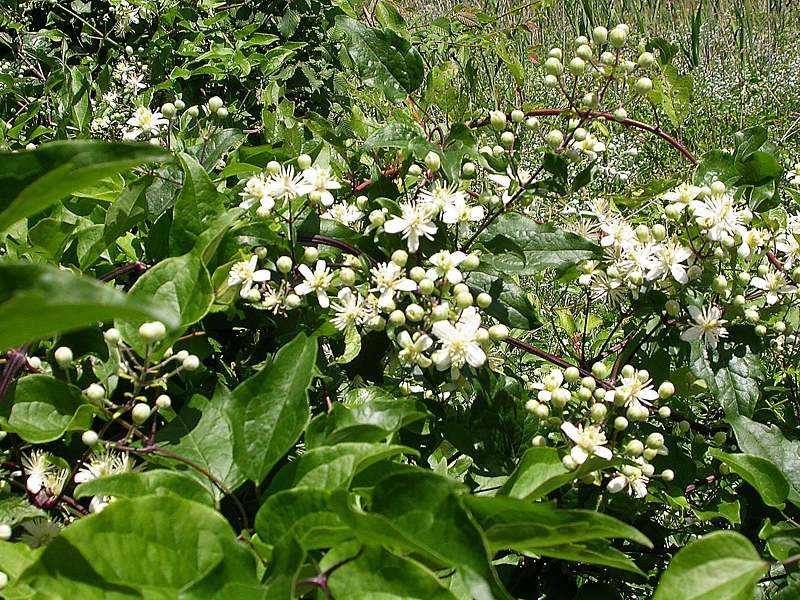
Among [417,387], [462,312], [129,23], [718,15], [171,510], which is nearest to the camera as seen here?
[171,510]

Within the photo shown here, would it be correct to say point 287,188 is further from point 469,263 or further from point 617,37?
point 617,37

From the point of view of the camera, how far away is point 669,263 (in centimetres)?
121

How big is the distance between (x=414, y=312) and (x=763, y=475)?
49 cm

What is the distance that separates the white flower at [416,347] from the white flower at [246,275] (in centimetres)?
21

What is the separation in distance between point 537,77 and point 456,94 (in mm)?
4833

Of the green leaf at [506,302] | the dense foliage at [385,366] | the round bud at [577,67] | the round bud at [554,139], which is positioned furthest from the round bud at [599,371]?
the round bud at [577,67]

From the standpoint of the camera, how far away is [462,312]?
109cm

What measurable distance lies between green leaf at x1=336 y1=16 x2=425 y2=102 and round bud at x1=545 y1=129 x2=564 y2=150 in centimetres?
28

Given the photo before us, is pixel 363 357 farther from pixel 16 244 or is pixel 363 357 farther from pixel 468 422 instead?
pixel 16 244

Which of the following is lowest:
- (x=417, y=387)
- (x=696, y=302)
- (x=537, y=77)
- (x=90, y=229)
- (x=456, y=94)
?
(x=537, y=77)

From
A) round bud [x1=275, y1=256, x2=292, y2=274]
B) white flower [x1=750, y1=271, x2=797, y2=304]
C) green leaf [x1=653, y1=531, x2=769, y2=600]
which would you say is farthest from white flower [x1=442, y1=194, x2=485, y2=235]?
green leaf [x1=653, y1=531, x2=769, y2=600]

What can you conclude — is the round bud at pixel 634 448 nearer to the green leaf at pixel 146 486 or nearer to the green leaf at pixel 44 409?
the green leaf at pixel 146 486

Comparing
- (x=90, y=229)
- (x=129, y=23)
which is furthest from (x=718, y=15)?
(x=90, y=229)

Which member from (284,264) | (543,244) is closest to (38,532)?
(284,264)
